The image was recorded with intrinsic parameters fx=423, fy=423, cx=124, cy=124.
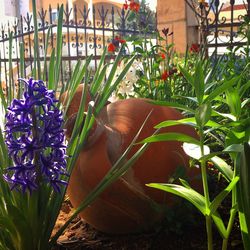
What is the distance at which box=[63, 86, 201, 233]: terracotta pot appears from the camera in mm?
1605

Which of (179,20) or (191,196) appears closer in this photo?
(191,196)

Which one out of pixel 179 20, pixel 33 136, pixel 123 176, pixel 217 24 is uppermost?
pixel 179 20

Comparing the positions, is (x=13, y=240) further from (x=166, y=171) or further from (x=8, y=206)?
(x=166, y=171)

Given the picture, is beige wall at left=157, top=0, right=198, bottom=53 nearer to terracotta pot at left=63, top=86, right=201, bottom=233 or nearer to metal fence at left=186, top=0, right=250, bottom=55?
metal fence at left=186, top=0, right=250, bottom=55

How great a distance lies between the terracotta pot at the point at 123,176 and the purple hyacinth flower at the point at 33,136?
1.39 feet

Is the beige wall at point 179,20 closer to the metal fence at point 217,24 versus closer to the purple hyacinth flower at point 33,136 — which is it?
the metal fence at point 217,24

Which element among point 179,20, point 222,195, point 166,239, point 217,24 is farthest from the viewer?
point 179,20

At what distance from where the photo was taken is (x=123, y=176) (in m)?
1.62

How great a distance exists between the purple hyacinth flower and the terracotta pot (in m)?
0.42

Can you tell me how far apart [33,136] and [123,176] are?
1.76 feet

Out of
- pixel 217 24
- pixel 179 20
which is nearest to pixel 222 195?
pixel 217 24

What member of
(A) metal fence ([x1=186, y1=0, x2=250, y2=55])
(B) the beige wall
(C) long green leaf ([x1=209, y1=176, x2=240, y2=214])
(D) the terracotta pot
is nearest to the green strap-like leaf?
(C) long green leaf ([x1=209, y1=176, x2=240, y2=214])

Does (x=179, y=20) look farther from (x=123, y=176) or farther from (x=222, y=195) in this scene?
(x=222, y=195)

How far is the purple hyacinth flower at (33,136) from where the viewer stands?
1131mm
